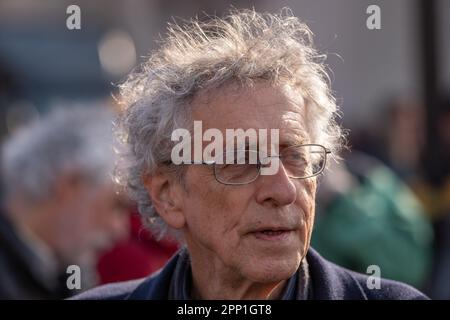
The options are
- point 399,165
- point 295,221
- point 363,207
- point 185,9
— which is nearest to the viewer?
point 295,221

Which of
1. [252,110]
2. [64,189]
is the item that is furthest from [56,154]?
[252,110]

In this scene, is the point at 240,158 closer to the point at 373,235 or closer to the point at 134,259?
the point at 134,259

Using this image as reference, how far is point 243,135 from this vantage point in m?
2.91

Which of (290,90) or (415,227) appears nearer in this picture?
(290,90)

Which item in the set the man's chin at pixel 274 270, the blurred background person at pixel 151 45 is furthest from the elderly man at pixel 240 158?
the blurred background person at pixel 151 45

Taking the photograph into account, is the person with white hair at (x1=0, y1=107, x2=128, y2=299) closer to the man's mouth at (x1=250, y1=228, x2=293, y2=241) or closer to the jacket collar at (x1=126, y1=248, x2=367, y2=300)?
the jacket collar at (x1=126, y1=248, x2=367, y2=300)

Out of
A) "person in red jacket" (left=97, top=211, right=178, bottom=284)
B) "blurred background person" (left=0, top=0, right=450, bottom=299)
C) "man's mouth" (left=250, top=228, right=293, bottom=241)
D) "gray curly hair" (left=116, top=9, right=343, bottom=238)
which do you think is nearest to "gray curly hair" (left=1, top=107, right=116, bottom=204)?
"person in red jacket" (left=97, top=211, right=178, bottom=284)

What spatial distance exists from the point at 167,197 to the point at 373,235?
239cm

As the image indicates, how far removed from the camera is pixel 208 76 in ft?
9.80

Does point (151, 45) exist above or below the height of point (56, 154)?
above

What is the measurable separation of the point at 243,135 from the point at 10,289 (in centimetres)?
212

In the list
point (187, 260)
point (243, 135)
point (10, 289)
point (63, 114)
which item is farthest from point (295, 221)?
point (63, 114)

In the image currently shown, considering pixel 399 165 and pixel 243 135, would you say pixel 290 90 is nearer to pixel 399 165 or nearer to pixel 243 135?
pixel 243 135

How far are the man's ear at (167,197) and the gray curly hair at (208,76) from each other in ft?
0.13
